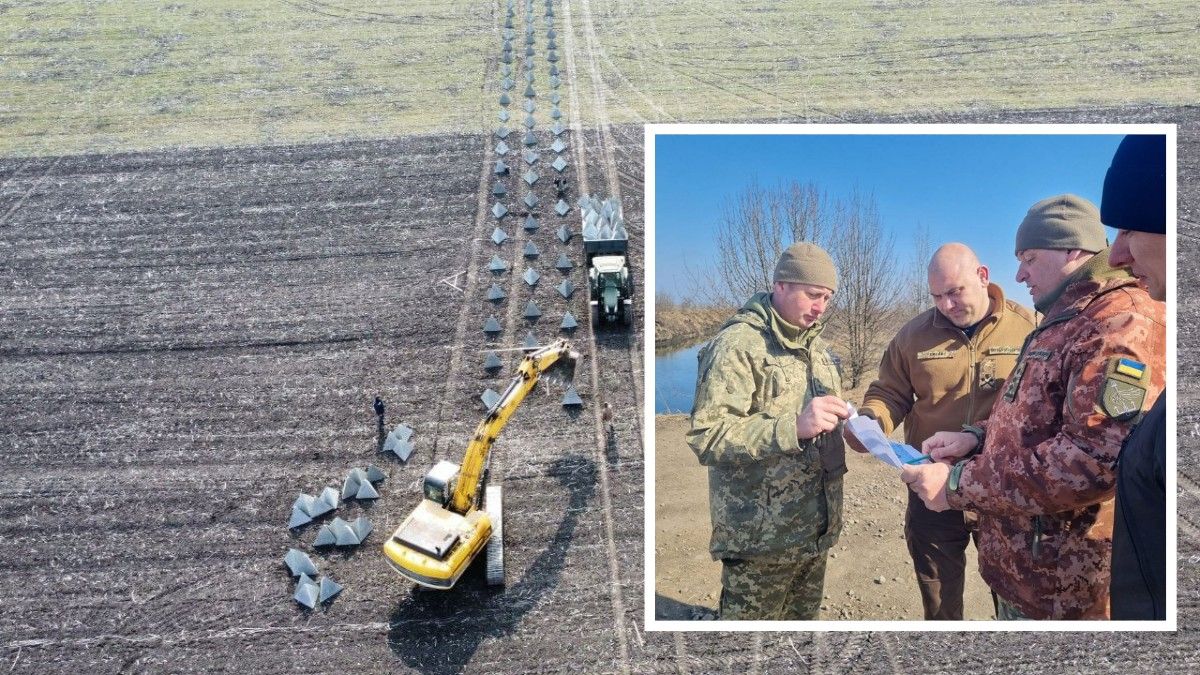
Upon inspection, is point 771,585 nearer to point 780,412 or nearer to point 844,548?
point 844,548

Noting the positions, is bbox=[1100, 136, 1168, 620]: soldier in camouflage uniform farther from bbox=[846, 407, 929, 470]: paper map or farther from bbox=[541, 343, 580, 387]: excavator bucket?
bbox=[541, 343, 580, 387]: excavator bucket

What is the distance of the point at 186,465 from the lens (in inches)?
459

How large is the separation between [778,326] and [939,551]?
1661 mm

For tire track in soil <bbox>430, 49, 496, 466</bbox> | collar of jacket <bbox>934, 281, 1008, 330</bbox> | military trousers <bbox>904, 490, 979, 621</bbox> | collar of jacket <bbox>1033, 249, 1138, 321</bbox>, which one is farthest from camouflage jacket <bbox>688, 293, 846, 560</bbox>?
tire track in soil <bbox>430, 49, 496, 466</bbox>

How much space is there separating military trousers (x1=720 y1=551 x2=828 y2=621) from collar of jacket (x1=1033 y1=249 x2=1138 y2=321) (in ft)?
6.39

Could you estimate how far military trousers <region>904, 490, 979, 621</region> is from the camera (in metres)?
4.96

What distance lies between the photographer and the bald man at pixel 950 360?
15.1 feet

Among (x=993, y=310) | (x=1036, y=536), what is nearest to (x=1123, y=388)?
(x=993, y=310)

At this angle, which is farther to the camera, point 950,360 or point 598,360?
point 598,360

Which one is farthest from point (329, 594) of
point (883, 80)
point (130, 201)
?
point (883, 80)

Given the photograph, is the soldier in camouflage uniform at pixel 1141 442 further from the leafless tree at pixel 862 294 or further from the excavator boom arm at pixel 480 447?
the excavator boom arm at pixel 480 447

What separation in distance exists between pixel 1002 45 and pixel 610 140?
395 inches

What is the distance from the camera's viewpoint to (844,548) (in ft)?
A: 16.8

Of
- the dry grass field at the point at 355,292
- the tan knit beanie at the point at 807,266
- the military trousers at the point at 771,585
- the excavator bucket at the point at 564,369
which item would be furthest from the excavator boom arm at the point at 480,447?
the tan knit beanie at the point at 807,266
